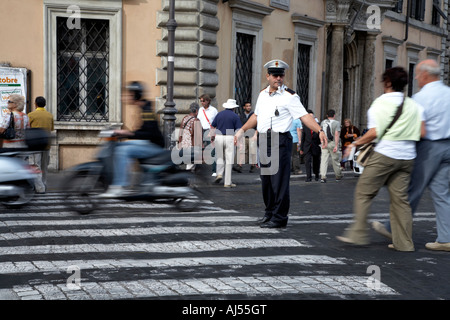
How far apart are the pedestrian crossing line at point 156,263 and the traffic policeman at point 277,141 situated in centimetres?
176

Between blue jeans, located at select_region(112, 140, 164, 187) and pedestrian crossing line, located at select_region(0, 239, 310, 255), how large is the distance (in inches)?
71.3

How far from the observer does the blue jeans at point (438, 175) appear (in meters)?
7.24

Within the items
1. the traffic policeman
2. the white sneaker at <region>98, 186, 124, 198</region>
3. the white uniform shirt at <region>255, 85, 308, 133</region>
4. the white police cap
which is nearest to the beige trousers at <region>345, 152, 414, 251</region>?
the traffic policeman

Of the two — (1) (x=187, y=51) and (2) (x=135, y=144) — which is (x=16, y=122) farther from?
(1) (x=187, y=51)

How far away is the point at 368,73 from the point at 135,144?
19.6m

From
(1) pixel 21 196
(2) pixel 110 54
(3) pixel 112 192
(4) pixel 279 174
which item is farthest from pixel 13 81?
(4) pixel 279 174

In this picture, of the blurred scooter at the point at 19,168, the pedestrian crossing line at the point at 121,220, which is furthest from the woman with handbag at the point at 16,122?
the pedestrian crossing line at the point at 121,220

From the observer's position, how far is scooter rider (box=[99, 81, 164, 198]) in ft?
28.9

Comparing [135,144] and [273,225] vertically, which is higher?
[135,144]

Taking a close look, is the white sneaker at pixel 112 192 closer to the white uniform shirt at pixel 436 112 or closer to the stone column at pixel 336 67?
the white uniform shirt at pixel 436 112

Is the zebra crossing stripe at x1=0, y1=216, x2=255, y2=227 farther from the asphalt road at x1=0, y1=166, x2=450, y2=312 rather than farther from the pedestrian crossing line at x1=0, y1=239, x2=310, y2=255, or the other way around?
the pedestrian crossing line at x1=0, y1=239, x2=310, y2=255

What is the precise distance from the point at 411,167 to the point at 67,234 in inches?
146

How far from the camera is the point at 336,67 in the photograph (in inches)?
954
